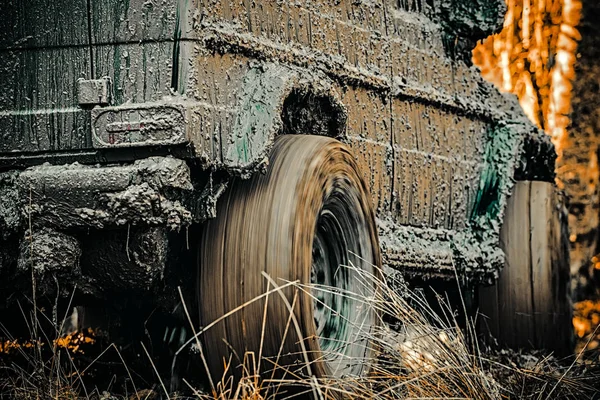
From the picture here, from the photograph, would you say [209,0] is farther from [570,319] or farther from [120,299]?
[570,319]

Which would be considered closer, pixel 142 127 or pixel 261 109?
pixel 142 127

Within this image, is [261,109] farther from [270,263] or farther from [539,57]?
[539,57]

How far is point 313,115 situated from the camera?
4.23 metres

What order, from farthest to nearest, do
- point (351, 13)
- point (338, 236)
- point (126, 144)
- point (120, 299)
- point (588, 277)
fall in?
point (588, 277), point (351, 13), point (338, 236), point (120, 299), point (126, 144)

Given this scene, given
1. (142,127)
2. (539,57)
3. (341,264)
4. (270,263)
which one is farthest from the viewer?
(539,57)

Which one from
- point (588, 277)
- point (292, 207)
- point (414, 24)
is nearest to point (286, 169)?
point (292, 207)

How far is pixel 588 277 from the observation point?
10562 mm

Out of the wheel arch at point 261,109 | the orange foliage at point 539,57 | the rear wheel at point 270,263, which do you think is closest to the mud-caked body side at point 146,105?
the wheel arch at point 261,109

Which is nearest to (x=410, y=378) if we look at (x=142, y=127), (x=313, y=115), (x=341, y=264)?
(x=341, y=264)

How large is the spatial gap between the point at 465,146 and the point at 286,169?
2361 mm

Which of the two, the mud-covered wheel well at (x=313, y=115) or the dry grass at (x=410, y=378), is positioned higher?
the mud-covered wheel well at (x=313, y=115)

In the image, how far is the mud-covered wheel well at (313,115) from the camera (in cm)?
409

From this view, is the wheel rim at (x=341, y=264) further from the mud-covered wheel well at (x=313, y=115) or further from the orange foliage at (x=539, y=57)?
the orange foliage at (x=539, y=57)

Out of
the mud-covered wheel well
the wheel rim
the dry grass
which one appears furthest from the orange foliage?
the dry grass
